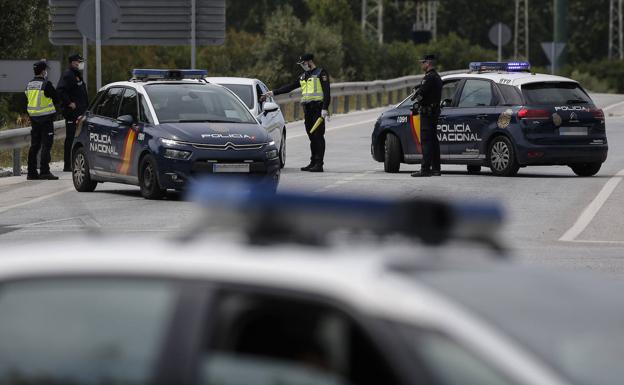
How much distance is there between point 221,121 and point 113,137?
1.43 metres

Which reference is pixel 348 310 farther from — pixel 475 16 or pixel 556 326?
pixel 475 16

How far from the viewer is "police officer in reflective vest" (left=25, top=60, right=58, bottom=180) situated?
23.1 metres

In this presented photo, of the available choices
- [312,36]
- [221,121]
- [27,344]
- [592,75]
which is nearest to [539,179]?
[221,121]

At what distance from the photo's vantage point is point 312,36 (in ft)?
190

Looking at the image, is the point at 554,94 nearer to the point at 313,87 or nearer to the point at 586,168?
the point at 586,168

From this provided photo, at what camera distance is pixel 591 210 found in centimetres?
1808

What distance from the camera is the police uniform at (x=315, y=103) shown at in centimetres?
2391

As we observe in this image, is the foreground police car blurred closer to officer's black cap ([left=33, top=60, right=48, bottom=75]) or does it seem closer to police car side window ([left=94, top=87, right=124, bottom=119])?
police car side window ([left=94, top=87, right=124, bottom=119])

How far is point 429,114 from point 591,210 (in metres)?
4.90

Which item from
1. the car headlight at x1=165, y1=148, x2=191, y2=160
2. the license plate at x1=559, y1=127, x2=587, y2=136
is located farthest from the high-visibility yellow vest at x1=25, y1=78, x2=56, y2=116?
the license plate at x1=559, y1=127, x2=587, y2=136

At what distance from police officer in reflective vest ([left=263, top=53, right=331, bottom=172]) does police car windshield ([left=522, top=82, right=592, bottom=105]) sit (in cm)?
298

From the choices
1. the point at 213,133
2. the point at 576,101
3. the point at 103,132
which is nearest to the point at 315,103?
Result: the point at 576,101

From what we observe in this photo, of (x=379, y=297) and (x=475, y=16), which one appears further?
(x=475, y=16)

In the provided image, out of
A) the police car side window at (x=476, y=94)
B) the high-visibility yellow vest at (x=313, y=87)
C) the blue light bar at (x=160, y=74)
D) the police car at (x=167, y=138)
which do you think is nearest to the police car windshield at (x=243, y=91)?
the high-visibility yellow vest at (x=313, y=87)
